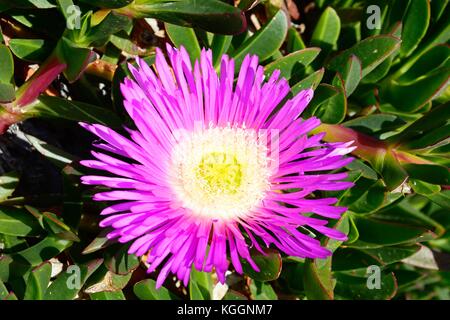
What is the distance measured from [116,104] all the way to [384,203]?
0.69 meters

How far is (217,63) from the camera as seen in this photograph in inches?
59.1

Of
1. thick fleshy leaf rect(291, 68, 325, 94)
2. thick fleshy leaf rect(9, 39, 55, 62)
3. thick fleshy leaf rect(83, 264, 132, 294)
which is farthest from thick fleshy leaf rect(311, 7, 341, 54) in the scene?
thick fleshy leaf rect(83, 264, 132, 294)

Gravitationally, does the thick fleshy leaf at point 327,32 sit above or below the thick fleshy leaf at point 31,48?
above

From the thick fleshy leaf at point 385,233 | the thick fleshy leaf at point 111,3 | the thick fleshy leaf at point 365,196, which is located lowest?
the thick fleshy leaf at point 385,233

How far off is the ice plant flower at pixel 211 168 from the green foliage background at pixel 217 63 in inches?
3.9

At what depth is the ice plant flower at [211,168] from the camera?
1.13m

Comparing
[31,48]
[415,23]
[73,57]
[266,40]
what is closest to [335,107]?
[266,40]

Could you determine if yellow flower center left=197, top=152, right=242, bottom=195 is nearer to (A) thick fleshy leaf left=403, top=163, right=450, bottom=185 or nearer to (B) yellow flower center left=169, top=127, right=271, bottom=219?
(B) yellow flower center left=169, top=127, right=271, bottom=219

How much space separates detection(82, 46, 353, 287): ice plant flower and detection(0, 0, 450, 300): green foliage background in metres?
0.10

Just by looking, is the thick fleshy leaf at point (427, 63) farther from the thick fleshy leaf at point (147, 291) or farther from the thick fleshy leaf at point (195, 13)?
the thick fleshy leaf at point (147, 291)

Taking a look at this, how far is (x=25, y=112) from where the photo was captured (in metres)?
1.38

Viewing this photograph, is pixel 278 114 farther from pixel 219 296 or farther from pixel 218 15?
pixel 219 296

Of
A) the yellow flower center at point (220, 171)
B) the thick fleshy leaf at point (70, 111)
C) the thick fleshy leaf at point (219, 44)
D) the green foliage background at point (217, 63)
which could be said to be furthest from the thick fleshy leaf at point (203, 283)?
the thick fleshy leaf at point (219, 44)

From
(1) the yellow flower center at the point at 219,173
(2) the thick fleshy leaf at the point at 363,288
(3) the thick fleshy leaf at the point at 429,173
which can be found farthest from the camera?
(2) the thick fleshy leaf at the point at 363,288
